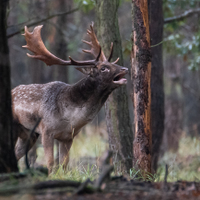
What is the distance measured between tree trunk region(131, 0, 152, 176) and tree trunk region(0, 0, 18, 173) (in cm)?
251

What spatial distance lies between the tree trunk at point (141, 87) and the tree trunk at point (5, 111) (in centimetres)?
251

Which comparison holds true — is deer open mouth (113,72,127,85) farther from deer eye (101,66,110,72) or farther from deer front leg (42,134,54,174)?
deer front leg (42,134,54,174)

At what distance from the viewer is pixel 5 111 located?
3553mm

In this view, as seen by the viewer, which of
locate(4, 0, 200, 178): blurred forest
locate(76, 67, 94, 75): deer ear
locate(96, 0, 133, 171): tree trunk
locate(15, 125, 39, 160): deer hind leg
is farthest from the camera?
locate(4, 0, 200, 178): blurred forest

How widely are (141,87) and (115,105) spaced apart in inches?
55.1

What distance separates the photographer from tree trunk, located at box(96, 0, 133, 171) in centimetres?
680

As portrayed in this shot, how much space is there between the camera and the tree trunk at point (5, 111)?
11.5 ft

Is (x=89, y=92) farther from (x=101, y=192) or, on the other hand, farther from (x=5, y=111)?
(x=101, y=192)

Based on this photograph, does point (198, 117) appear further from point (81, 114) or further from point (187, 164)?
point (81, 114)

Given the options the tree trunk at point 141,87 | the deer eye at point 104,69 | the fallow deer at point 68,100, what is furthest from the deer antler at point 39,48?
the tree trunk at point 141,87

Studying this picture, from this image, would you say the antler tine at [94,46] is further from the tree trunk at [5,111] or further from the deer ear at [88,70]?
the tree trunk at [5,111]

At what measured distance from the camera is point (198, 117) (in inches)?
784

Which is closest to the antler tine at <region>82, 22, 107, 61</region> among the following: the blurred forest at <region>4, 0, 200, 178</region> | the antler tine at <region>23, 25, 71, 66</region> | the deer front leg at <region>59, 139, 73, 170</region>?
the antler tine at <region>23, 25, 71, 66</region>

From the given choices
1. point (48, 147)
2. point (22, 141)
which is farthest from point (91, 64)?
point (22, 141)
